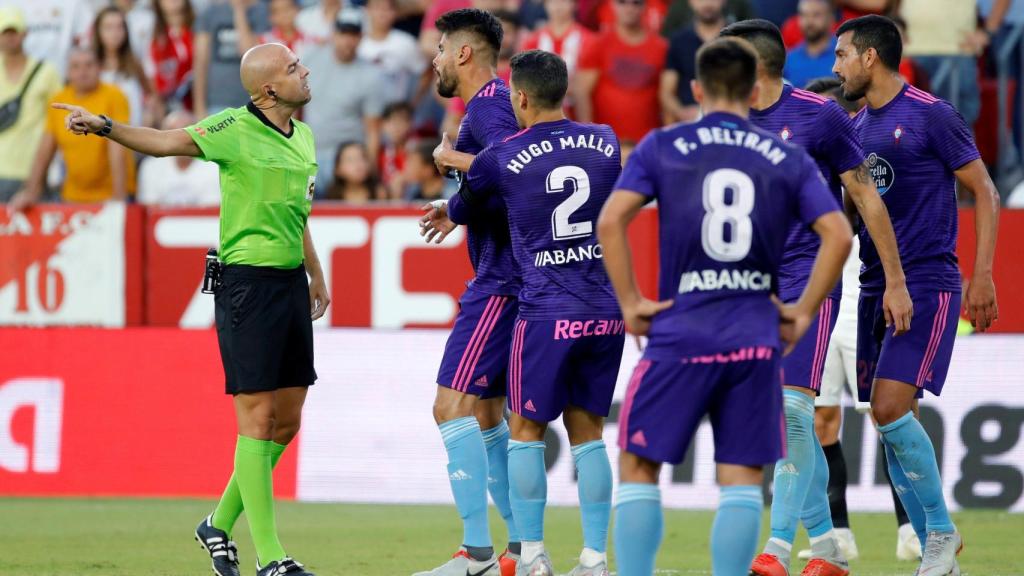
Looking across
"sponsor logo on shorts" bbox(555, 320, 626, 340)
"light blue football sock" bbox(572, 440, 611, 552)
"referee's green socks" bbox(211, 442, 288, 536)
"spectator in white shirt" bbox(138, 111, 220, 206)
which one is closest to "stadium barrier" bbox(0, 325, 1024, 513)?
"spectator in white shirt" bbox(138, 111, 220, 206)

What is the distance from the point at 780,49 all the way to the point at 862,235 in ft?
3.74

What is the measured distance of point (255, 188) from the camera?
7898 millimetres

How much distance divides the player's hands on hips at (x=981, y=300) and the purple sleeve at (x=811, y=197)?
2.20 meters

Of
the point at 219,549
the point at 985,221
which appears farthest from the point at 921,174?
the point at 219,549

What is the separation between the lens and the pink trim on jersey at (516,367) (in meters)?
7.75

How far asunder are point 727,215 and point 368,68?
1040 cm

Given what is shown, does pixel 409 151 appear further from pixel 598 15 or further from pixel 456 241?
pixel 598 15

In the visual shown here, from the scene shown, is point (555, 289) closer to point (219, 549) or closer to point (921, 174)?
point (921, 174)

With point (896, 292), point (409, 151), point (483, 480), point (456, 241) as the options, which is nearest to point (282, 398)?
point (483, 480)

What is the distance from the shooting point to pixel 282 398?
815 cm

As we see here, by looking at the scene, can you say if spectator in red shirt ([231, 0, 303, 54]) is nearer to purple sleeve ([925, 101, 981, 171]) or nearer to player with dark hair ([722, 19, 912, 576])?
player with dark hair ([722, 19, 912, 576])

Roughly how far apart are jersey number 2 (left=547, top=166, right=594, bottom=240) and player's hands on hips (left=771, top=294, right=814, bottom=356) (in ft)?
4.85

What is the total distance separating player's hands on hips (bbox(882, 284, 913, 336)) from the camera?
784 centimetres

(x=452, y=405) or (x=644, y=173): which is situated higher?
(x=644, y=173)
